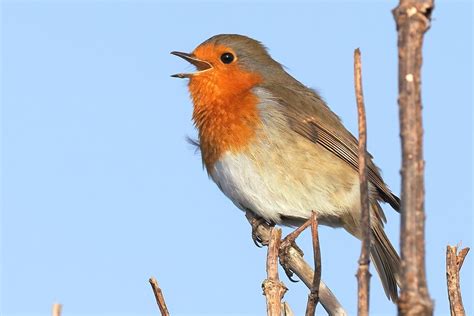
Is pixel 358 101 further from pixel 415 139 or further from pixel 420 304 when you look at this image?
pixel 420 304

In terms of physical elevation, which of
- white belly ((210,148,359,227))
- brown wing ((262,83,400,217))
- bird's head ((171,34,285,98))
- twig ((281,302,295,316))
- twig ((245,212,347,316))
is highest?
bird's head ((171,34,285,98))

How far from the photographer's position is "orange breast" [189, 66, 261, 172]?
6086 millimetres

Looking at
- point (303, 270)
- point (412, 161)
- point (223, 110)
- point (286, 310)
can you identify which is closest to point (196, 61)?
point (223, 110)

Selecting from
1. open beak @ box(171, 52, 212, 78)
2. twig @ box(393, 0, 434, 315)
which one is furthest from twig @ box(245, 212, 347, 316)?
twig @ box(393, 0, 434, 315)

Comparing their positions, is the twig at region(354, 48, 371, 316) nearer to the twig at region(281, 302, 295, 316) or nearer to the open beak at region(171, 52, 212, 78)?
the twig at region(281, 302, 295, 316)

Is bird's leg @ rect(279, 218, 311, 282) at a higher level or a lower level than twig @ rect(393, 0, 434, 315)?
higher

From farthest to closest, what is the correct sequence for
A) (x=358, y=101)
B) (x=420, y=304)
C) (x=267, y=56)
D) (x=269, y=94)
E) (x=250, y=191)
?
(x=267, y=56) < (x=269, y=94) < (x=250, y=191) < (x=358, y=101) < (x=420, y=304)

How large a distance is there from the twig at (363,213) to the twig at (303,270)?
4.64 feet

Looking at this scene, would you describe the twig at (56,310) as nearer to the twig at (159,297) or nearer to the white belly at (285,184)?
the twig at (159,297)

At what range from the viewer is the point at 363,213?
2.37 m

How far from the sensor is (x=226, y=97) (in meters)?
6.34

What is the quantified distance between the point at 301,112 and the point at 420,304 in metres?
4.55

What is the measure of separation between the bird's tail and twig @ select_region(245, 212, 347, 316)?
0.85 meters

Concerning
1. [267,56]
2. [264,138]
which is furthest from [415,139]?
[267,56]
